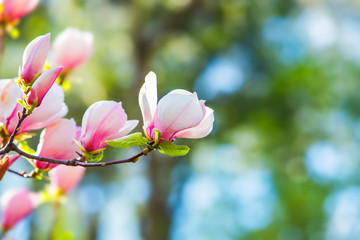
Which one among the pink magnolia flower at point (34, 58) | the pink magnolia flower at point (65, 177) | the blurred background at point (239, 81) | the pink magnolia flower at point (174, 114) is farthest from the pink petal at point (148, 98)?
the blurred background at point (239, 81)

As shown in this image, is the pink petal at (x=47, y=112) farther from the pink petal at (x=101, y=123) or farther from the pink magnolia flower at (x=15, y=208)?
the pink magnolia flower at (x=15, y=208)

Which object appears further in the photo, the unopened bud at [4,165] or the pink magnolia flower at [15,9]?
the pink magnolia flower at [15,9]

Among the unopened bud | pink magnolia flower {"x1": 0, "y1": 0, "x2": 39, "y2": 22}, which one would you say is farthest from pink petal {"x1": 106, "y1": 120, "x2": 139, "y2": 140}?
pink magnolia flower {"x1": 0, "y1": 0, "x2": 39, "y2": 22}

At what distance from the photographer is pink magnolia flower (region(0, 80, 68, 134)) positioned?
0.45 metres

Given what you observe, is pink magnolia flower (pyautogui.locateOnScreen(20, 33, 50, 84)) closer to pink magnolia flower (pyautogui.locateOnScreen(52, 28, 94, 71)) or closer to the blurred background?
pink magnolia flower (pyautogui.locateOnScreen(52, 28, 94, 71))

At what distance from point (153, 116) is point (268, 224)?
7314 millimetres

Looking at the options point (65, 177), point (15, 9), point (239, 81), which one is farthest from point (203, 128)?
point (239, 81)

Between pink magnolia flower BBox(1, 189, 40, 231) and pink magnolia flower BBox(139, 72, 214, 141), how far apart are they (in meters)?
0.30

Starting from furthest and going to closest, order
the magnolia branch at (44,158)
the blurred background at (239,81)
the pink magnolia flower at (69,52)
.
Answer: the blurred background at (239,81), the pink magnolia flower at (69,52), the magnolia branch at (44,158)

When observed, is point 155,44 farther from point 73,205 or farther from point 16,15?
point 16,15

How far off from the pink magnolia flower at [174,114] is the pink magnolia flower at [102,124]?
22 millimetres

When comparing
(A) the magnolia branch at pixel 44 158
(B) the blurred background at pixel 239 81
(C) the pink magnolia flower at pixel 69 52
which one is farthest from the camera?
(B) the blurred background at pixel 239 81

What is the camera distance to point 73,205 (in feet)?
24.7

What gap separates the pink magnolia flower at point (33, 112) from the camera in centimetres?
45
